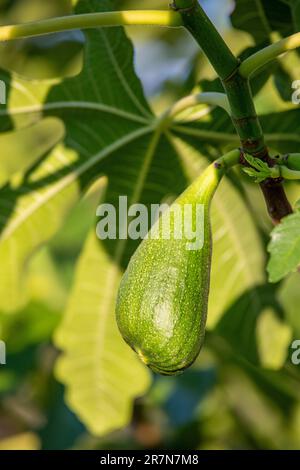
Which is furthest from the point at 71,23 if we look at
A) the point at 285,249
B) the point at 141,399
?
the point at 141,399

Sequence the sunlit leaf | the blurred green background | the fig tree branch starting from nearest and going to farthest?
the sunlit leaf, the fig tree branch, the blurred green background

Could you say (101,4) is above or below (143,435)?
above

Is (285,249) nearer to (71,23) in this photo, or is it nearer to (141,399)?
(71,23)

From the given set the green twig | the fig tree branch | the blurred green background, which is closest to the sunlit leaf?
the fig tree branch

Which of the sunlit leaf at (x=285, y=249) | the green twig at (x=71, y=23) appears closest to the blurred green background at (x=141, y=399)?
the green twig at (x=71, y=23)

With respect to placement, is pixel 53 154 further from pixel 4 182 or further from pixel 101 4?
pixel 101 4

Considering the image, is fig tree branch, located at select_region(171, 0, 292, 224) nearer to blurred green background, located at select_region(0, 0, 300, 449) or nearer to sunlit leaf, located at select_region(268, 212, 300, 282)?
sunlit leaf, located at select_region(268, 212, 300, 282)

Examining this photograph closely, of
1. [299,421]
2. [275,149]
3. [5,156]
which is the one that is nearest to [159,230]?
[275,149]

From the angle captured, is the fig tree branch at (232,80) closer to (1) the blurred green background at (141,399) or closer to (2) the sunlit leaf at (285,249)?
(2) the sunlit leaf at (285,249)
